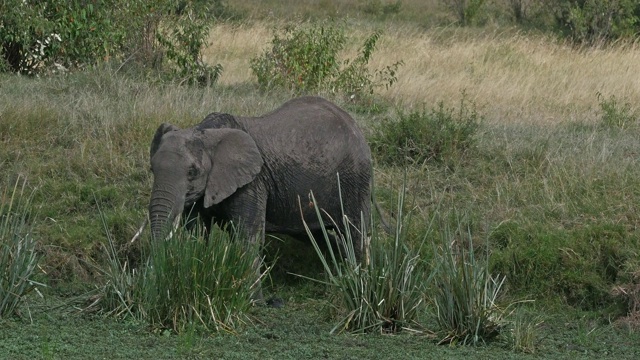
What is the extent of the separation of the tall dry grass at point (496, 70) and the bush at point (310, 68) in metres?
0.57

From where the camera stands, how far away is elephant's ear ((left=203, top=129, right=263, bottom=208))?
9.12m

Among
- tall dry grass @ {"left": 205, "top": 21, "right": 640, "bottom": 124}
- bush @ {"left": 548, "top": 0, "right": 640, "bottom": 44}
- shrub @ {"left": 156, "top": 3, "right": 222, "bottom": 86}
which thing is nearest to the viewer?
shrub @ {"left": 156, "top": 3, "right": 222, "bottom": 86}

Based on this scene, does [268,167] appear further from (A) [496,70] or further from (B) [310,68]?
(A) [496,70]

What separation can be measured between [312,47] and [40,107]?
3.98 metres

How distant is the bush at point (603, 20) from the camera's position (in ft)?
70.8

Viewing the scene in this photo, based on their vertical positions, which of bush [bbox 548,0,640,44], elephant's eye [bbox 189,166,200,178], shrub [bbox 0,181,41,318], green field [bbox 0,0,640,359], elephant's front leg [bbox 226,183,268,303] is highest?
elephant's eye [bbox 189,166,200,178]

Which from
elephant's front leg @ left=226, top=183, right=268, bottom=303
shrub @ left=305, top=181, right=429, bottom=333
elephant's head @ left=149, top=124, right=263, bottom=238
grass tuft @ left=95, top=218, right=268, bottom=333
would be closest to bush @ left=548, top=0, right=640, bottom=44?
elephant's front leg @ left=226, top=183, right=268, bottom=303

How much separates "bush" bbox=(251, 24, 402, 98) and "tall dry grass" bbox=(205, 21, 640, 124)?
22.6 inches

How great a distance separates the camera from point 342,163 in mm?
9797

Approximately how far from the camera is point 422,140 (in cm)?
1212

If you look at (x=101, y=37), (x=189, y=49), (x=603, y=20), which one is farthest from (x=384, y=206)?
(x=603, y=20)

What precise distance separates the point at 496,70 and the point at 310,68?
4.01m

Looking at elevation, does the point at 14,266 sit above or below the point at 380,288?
above

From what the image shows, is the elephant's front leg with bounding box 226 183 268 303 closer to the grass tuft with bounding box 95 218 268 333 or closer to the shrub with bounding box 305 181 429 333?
the grass tuft with bounding box 95 218 268 333
